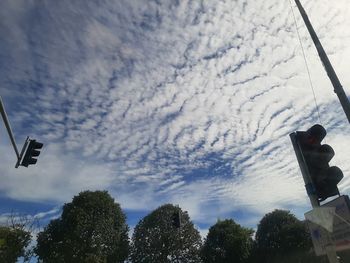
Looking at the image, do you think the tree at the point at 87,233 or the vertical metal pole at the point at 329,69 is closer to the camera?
the vertical metal pole at the point at 329,69

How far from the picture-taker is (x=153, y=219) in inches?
2137

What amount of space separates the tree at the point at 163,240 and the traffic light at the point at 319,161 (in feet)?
151

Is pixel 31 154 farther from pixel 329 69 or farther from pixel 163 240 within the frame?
pixel 163 240

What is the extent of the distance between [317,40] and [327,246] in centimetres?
462

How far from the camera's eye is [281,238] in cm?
5047

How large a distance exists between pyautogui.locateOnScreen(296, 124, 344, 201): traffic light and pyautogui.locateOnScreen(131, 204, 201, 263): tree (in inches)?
1809

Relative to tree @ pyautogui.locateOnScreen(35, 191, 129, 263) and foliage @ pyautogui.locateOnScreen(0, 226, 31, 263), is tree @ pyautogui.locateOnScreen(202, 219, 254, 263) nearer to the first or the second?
tree @ pyautogui.locateOnScreen(35, 191, 129, 263)

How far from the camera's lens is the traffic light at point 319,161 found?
18.0ft

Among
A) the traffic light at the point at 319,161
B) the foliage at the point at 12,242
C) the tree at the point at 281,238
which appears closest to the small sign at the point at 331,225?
the traffic light at the point at 319,161

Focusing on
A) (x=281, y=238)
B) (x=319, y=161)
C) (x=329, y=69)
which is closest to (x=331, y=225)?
(x=319, y=161)

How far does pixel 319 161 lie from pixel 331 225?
132cm

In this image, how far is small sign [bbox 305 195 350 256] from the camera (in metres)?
4.56

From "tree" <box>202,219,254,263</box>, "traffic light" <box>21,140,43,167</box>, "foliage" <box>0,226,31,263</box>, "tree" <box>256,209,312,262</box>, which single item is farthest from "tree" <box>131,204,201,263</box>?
"traffic light" <box>21,140,43,167</box>

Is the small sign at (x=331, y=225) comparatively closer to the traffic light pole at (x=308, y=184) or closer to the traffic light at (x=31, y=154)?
the traffic light pole at (x=308, y=184)
